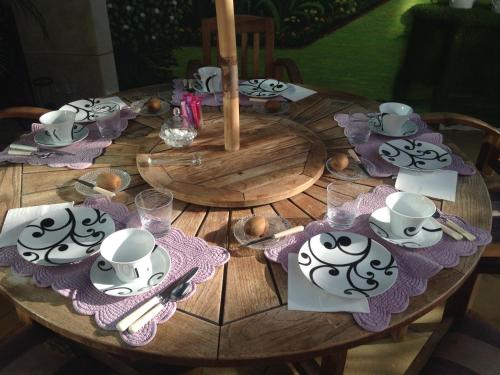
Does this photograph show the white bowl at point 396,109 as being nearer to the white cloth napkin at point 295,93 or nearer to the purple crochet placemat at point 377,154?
the purple crochet placemat at point 377,154

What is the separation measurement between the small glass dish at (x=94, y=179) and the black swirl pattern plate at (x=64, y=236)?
133 millimetres

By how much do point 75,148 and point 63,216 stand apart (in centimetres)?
44

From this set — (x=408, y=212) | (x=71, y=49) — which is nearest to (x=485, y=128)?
(x=408, y=212)

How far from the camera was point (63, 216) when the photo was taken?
1.21 m

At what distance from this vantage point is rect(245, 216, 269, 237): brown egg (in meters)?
1.15

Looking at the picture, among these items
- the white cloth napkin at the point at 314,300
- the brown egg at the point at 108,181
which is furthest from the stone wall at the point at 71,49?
the white cloth napkin at the point at 314,300

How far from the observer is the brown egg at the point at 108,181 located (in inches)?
52.5

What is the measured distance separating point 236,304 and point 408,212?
0.51 m

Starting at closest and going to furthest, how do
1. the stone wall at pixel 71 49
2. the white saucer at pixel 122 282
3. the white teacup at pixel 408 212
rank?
the white saucer at pixel 122 282 < the white teacup at pixel 408 212 < the stone wall at pixel 71 49

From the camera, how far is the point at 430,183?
4.56 ft

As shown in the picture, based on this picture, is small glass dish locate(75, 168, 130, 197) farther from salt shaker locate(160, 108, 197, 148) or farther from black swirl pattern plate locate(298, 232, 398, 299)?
black swirl pattern plate locate(298, 232, 398, 299)

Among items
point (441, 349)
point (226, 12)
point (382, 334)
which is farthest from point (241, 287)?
point (226, 12)

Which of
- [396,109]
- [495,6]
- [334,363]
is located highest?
[495,6]

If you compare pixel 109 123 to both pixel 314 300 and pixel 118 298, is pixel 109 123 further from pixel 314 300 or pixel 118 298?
pixel 314 300
